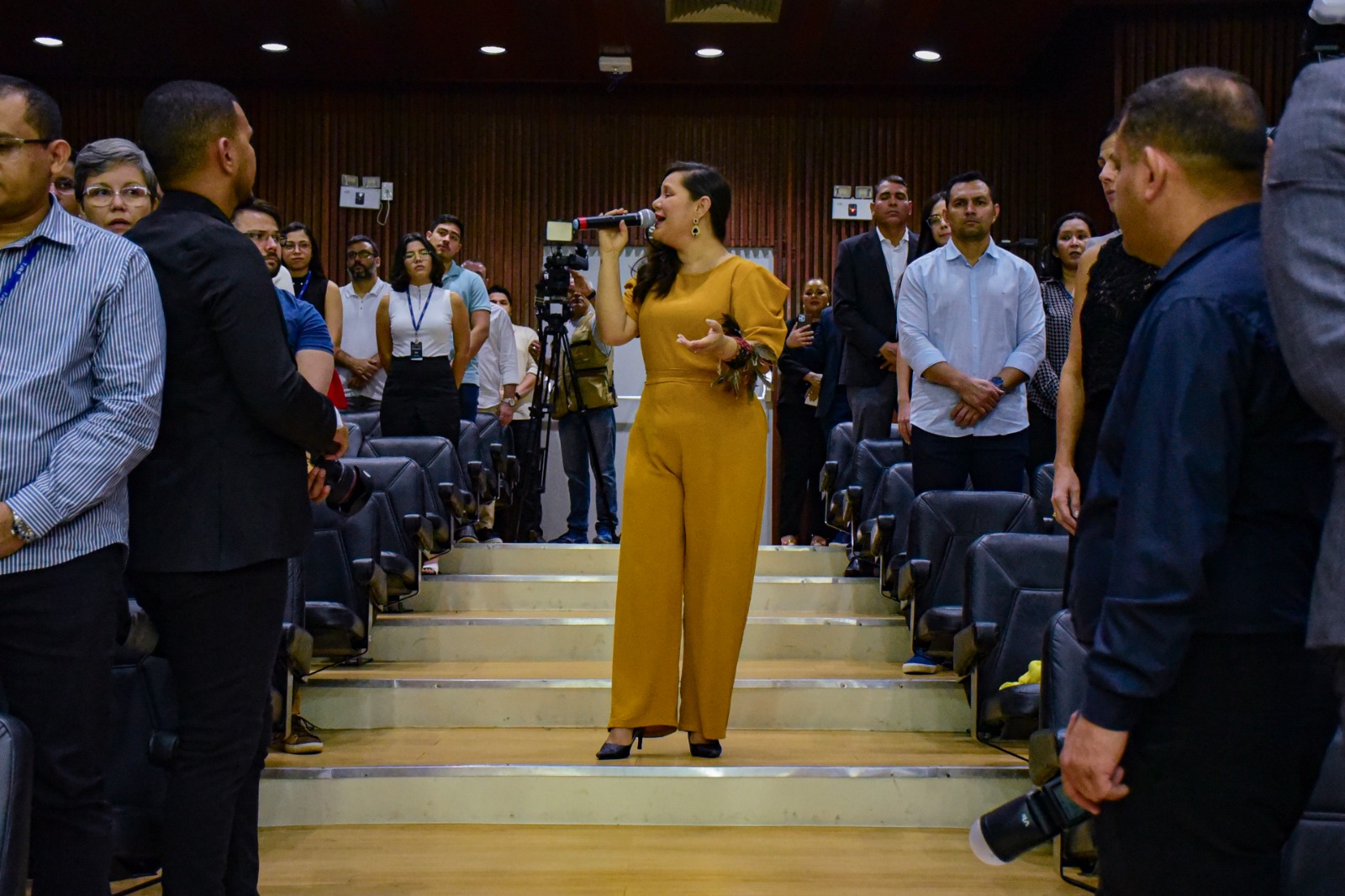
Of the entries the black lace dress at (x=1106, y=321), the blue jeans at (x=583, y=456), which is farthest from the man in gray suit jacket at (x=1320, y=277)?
the blue jeans at (x=583, y=456)

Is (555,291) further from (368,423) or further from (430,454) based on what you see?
(430,454)

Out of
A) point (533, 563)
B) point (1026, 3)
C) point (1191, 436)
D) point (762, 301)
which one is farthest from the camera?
point (1026, 3)

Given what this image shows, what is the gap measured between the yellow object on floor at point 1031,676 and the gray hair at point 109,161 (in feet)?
6.94

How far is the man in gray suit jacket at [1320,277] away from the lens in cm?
110

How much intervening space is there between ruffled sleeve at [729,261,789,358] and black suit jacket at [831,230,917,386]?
1891 millimetres

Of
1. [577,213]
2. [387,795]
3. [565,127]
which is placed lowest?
[387,795]

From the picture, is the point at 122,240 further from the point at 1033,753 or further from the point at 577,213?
the point at 577,213

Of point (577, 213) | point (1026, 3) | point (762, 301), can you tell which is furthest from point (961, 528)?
point (577, 213)

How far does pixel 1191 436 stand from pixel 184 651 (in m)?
1.43

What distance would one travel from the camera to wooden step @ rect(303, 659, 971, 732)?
3650 millimetres

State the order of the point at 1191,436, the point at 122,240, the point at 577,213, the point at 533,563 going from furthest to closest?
the point at 577,213 < the point at 533,563 < the point at 122,240 < the point at 1191,436

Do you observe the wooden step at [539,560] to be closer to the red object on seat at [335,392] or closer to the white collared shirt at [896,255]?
the white collared shirt at [896,255]

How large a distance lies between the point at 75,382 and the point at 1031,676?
7.18 ft

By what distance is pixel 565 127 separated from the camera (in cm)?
881
